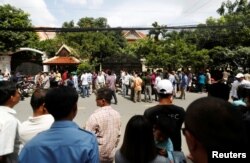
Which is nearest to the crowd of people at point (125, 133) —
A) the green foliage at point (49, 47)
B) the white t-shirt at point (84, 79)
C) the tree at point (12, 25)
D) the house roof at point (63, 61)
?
the white t-shirt at point (84, 79)

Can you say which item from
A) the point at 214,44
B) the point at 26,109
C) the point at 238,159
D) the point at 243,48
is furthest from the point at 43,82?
the point at 238,159

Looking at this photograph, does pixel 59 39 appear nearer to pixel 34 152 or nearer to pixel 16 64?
pixel 16 64

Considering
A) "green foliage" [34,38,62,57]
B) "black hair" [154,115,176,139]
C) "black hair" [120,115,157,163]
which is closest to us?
"black hair" [120,115,157,163]

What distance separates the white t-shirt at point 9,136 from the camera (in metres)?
3.20

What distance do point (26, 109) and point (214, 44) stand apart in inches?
858

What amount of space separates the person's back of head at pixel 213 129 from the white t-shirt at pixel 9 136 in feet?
6.94

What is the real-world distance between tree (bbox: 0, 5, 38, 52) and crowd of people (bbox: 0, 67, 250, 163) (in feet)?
103

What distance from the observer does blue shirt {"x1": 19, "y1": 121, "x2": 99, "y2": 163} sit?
8.08ft

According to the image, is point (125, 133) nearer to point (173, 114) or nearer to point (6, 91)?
point (173, 114)

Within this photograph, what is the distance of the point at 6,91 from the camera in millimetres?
3732

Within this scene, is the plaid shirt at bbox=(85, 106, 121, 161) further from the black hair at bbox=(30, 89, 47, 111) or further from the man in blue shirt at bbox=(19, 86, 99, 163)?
the man in blue shirt at bbox=(19, 86, 99, 163)

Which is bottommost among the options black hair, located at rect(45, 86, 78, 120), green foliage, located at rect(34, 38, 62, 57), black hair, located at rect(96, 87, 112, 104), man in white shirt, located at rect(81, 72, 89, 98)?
man in white shirt, located at rect(81, 72, 89, 98)

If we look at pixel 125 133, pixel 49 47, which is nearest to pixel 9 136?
pixel 125 133

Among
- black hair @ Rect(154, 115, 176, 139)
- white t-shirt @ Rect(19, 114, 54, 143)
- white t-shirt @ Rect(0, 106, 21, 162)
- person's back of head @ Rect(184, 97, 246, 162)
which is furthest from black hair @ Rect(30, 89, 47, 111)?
person's back of head @ Rect(184, 97, 246, 162)
